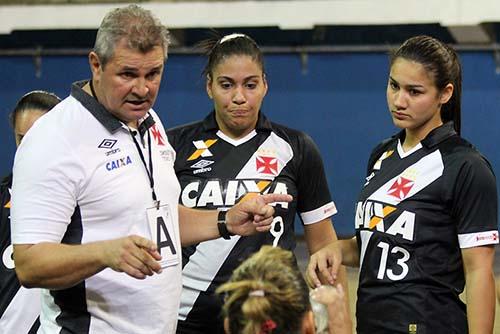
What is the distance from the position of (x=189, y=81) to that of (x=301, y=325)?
6.54 m

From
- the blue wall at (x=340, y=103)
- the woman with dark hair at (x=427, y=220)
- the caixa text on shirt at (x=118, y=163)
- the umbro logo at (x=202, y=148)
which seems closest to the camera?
the caixa text on shirt at (x=118, y=163)

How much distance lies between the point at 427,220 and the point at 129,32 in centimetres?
90

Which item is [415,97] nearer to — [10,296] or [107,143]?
[107,143]

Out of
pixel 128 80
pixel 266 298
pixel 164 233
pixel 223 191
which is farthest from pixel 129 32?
pixel 223 191

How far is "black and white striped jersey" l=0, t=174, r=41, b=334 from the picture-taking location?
9.12 ft

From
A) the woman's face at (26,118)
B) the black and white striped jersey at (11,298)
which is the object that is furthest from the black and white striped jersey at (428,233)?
the woman's face at (26,118)

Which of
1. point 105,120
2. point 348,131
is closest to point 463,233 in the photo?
point 105,120

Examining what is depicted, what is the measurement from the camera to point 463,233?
223 centimetres

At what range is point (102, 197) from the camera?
1.99 m

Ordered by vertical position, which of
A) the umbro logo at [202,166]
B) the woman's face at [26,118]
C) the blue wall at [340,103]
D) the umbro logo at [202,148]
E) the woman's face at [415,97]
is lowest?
the umbro logo at [202,166]

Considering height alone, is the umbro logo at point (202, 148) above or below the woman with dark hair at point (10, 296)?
above

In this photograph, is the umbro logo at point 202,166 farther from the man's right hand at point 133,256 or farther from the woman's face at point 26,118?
the man's right hand at point 133,256

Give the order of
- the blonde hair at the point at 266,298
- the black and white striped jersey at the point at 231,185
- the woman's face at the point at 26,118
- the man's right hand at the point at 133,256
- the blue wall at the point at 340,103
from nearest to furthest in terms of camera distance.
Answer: the blonde hair at the point at 266,298, the man's right hand at the point at 133,256, the black and white striped jersey at the point at 231,185, the woman's face at the point at 26,118, the blue wall at the point at 340,103

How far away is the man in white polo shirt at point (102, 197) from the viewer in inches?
75.6
